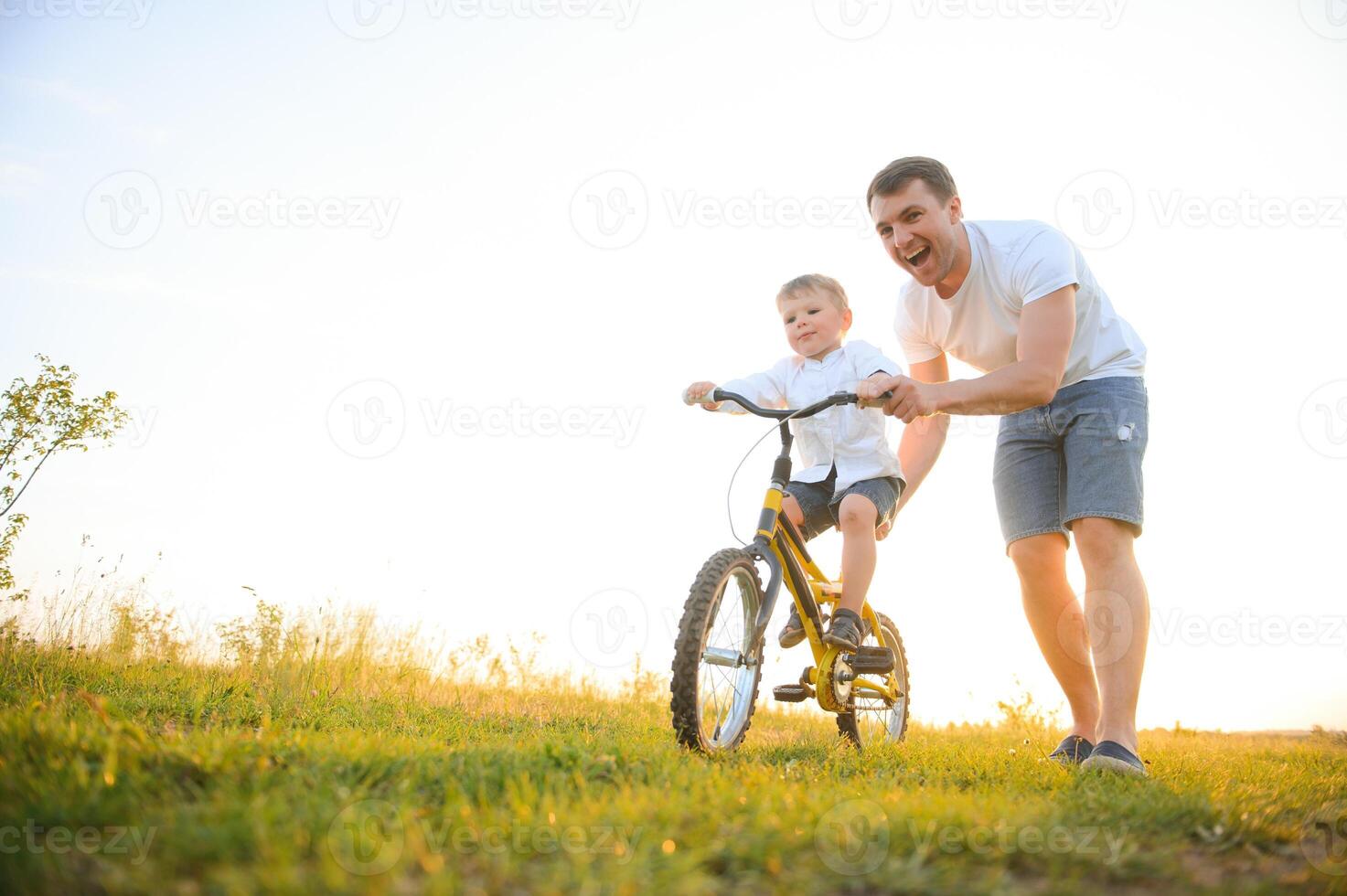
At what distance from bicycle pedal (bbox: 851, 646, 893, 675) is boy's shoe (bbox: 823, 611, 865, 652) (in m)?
0.19

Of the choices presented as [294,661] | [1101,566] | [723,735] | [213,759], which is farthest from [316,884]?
[294,661]

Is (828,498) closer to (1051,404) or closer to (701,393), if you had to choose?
(701,393)

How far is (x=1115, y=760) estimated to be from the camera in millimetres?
3541

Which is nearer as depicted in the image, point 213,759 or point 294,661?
point 213,759

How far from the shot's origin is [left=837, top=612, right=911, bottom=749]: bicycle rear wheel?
4.64 metres

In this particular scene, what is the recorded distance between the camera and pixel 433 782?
A: 2469mm

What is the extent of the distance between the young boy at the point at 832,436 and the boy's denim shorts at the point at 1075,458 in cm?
58

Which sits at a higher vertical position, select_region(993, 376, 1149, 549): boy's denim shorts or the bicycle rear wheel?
select_region(993, 376, 1149, 549): boy's denim shorts

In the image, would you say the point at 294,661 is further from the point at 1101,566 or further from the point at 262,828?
the point at 1101,566

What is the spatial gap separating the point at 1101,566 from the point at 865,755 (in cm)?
134
